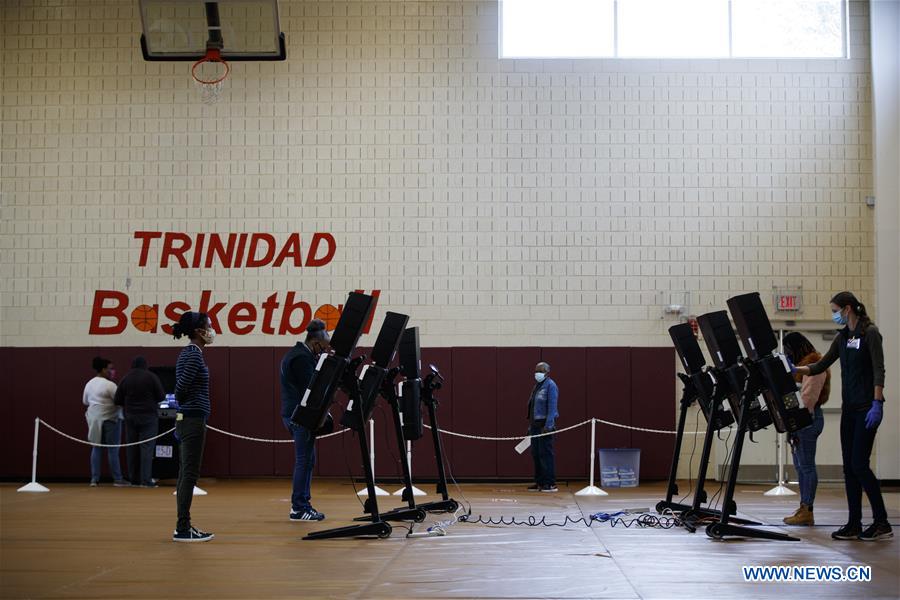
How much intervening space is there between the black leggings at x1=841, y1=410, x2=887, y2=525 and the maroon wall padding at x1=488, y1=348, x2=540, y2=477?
6306mm

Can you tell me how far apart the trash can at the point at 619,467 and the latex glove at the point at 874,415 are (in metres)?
5.84

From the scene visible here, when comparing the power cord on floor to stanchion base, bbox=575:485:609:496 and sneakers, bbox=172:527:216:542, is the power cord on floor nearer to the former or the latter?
sneakers, bbox=172:527:216:542

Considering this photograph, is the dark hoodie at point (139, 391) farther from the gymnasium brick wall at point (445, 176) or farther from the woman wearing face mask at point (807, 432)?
the woman wearing face mask at point (807, 432)

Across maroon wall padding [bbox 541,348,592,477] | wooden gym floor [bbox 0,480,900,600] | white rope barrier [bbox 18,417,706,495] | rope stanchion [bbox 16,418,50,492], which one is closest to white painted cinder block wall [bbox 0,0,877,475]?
maroon wall padding [bbox 541,348,592,477]

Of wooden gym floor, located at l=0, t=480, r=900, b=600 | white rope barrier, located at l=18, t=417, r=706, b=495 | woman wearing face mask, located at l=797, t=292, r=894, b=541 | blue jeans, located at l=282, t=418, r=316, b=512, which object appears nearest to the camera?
wooden gym floor, located at l=0, t=480, r=900, b=600

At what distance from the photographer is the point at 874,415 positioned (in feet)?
23.2

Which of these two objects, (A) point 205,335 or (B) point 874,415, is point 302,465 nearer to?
(A) point 205,335

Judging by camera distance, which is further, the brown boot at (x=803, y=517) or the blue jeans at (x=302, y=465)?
the blue jeans at (x=302, y=465)

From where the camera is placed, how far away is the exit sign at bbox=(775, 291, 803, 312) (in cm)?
1341

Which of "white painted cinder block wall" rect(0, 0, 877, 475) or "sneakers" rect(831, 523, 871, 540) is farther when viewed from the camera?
"white painted cinder block wall" rect(0, 0, 877, 475)

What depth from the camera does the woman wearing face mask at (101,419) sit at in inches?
507

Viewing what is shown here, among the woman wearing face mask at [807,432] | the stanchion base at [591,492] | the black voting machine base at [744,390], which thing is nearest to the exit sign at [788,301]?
the stanchion base at [591,492]

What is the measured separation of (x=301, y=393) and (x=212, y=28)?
16.4 ft

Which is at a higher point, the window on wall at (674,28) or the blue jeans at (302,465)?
the window on wall at (674,28)
